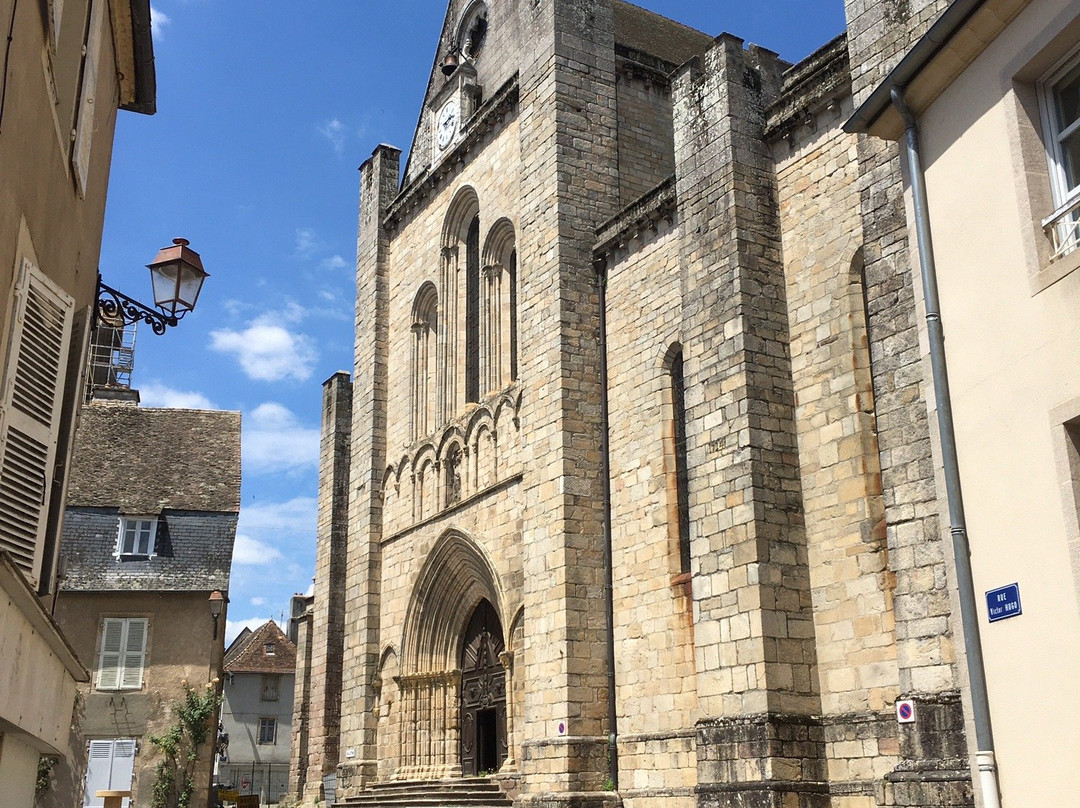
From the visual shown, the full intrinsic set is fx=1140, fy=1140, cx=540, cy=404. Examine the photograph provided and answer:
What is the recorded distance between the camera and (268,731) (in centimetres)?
4006

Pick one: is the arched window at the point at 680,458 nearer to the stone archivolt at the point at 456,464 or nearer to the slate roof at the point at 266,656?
the stone archivolt at the point at 456,464

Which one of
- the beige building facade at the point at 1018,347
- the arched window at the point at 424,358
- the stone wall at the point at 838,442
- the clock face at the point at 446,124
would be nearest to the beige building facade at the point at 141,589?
the arched window at the point at 424,358

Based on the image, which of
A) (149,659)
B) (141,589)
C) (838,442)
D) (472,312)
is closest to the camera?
(838,442)

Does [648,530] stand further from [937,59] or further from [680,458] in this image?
[937,59]

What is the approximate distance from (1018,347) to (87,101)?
584cm

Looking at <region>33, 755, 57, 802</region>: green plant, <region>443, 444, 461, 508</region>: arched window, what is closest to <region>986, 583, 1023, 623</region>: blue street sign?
<region>443, 444, 461, 508</region>: arched window

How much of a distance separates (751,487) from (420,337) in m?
9.76

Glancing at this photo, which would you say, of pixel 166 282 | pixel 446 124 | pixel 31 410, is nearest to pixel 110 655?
pixel 446 124

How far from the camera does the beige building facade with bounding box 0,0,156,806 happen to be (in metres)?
5.25

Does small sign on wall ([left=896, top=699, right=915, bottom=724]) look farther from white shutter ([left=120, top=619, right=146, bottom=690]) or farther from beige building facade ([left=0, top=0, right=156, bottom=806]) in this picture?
white shutter ([left=120, top=619, right=146, bottom=690])

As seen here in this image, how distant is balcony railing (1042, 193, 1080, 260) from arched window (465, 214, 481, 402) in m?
12.1

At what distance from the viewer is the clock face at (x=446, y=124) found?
770 inches

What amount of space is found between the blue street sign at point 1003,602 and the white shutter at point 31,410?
5.16 metres

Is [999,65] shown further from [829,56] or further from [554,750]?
[554,750]
